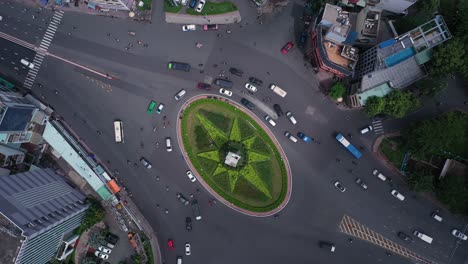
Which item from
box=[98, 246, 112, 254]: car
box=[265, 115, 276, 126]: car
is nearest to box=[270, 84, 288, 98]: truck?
box=[265, 115, 276, 126]: car

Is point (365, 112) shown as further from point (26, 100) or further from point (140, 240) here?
point (26, 100)

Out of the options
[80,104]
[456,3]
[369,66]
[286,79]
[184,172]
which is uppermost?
[456,3]

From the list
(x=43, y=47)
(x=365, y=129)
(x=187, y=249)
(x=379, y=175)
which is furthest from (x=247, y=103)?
(x=43, y=47)

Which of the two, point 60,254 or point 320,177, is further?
point 320,177

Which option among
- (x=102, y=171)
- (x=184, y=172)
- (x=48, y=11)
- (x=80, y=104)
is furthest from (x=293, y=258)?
(x=48, y=11)

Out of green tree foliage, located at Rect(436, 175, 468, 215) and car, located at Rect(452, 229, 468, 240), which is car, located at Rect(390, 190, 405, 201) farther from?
car, located at Rect(452, 229, 468, 240)

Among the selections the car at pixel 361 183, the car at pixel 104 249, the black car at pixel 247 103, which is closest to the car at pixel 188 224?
the car at pixel 104 249
